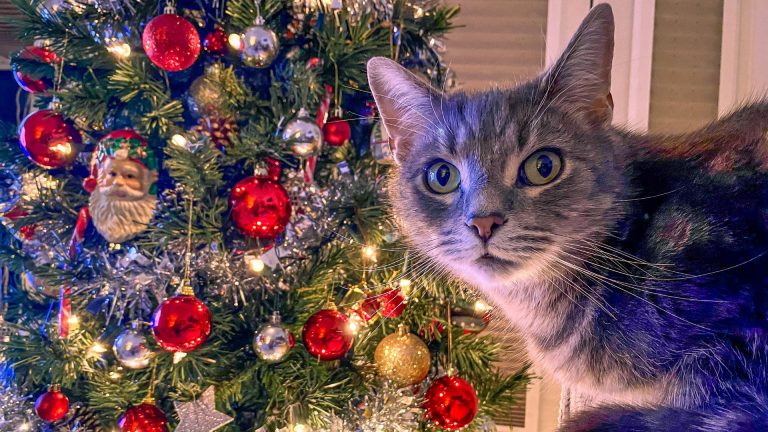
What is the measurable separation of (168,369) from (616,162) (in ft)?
2.45

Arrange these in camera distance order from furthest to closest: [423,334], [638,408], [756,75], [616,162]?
1. [756,75]
2. [423,334]
3. [616,162]
4. [638,408]

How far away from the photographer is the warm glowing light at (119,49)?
87 centimetres

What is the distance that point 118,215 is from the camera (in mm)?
877

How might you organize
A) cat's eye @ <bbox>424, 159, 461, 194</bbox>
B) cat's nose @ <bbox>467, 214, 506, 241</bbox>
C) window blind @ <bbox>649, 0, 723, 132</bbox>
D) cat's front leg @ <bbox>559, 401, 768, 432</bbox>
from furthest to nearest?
window blind @ <bbox>649, 0, 723, 132</bbox> → cat's eye @ <bbox>424, 159, 461, 194</bbox> → cat's nose @ <bbox>467, 214, 506, 241</bbox> → cat's front leg @ <bbox>559, 401, 768, 432</bbox>

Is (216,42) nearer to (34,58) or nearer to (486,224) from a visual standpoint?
(34,58)

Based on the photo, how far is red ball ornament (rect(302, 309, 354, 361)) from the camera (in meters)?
0.87

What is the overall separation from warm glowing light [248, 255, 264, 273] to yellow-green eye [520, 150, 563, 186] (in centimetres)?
46

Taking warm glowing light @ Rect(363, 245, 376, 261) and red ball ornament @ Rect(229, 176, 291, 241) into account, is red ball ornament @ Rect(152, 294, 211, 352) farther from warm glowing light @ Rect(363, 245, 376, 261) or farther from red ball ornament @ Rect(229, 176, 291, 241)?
warm glowing light @ Rect(363, 245, 376, 261)

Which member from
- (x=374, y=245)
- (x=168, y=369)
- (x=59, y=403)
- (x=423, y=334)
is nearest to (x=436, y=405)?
(x=423, y=334)

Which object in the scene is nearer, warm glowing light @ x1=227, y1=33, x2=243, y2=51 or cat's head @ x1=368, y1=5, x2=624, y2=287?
cat's head @ x1=368, y1=5, x2=624, y2=287

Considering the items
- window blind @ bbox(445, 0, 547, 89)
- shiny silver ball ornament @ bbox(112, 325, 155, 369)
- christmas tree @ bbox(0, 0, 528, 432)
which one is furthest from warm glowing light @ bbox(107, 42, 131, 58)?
window blind @ bbox(445, 0, 547, 89)

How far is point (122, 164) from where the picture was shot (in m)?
0.86

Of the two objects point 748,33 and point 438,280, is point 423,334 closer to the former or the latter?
point 438,280

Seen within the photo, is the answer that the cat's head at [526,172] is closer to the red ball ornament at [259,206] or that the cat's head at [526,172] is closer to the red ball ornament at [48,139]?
the red ball ornament at [259,206]
